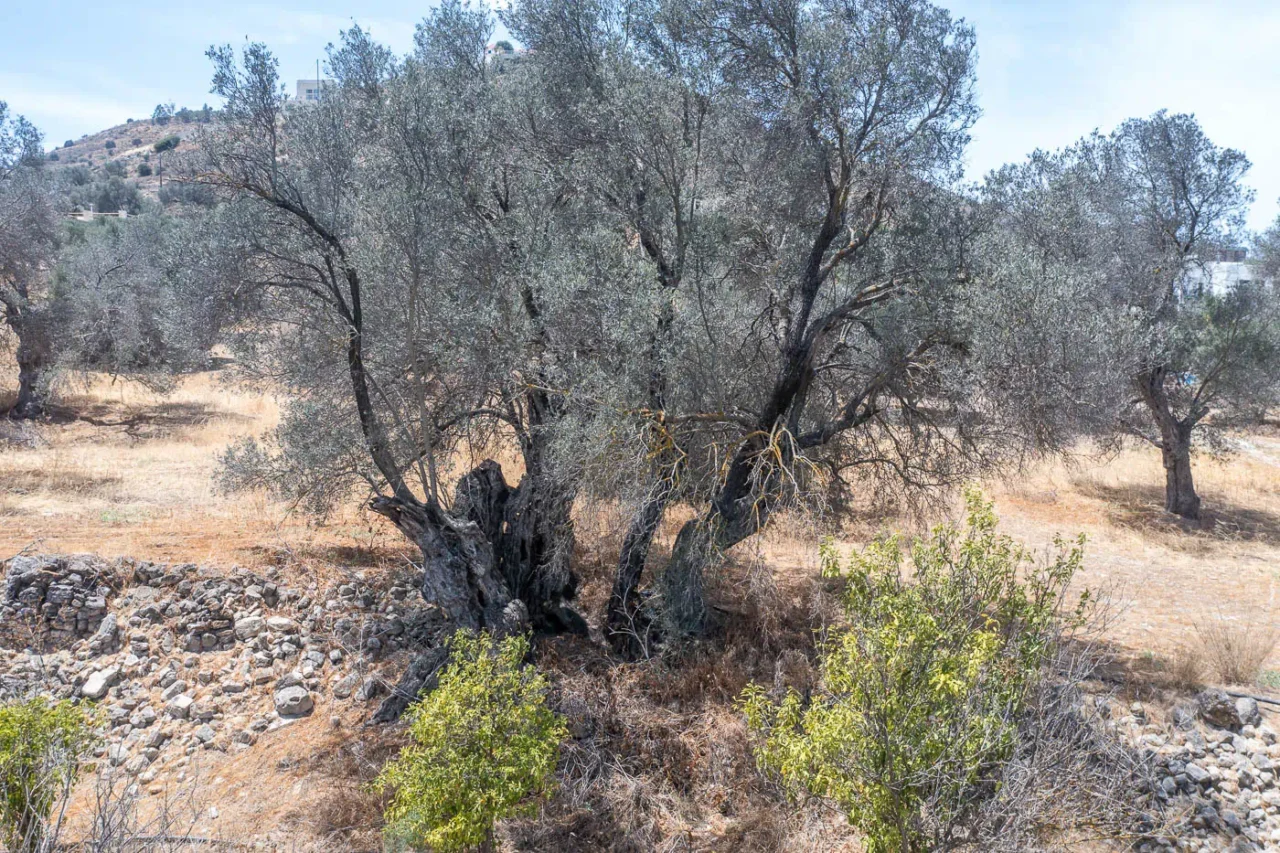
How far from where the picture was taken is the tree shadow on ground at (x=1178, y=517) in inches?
621

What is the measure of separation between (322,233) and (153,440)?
1255 centimetres

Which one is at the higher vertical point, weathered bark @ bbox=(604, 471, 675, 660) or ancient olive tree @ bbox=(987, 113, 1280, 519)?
ancient olive tree @ bbox=(987, 113, 1280, 519)

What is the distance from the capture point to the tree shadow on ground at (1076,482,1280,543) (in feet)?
51.8

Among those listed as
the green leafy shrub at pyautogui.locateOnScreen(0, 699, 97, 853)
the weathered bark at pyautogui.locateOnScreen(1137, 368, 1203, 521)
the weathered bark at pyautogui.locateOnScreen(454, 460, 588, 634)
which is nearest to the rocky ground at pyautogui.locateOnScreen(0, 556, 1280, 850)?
the weathered bark at pyautogui.locateOnScreen(454, 460, 588, 634)

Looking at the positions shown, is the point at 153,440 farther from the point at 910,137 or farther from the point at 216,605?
the point at 910,137

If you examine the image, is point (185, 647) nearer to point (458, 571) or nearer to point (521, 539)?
point (458, 571)

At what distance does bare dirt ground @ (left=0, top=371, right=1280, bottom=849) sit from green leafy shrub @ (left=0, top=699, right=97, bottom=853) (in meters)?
1.84

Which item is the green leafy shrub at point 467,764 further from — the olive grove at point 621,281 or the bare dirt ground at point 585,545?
the olive grove at point 621,281

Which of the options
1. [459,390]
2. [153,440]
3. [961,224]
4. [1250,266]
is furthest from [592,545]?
[1250,266]

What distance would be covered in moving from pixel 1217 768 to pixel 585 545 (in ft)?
26.0

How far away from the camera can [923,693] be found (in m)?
4.77

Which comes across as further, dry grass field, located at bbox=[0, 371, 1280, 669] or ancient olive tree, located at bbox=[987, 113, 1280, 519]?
ancient olive tree, located at bbox=[987, 113, 1280, 519]

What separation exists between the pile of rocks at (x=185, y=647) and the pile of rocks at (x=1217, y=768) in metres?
8.07

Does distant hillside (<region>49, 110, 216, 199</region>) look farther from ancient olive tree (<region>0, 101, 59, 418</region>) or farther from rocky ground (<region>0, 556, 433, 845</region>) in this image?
rocky ground (<region>0, 556, 433, 845</region>)
